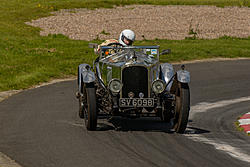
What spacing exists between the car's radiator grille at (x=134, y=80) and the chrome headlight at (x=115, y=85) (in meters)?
0.15

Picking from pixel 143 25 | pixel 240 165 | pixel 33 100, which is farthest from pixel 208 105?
pixel 143 25

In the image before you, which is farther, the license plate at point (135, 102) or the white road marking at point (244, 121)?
the white road marking at point (244, 121)

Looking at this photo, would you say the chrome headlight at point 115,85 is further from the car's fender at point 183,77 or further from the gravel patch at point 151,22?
the gravel patch at point 151,22

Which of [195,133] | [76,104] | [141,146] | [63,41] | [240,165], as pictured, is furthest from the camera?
[63,41]

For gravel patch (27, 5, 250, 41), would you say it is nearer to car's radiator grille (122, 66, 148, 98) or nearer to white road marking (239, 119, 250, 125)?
white road marking (239, 119, 250, 125)

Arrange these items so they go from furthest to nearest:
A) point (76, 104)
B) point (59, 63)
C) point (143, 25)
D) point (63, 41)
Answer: point (143, 25)
point (63, 41)
point (59, 63)
point (76, 104)

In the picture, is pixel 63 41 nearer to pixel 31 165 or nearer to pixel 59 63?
pixel 59 63

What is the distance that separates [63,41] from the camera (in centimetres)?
2566

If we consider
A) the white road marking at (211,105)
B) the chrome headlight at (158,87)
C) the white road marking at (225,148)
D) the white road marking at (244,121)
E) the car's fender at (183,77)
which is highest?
the car's fender at (183,77)

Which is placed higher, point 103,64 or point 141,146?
point 103,64

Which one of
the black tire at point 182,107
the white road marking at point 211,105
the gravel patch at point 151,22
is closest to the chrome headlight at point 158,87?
the black tire at point 182,107

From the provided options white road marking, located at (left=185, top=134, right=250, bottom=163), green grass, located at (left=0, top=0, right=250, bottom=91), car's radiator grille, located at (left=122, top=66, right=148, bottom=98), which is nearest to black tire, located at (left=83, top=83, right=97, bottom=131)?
car's radiator grille, located at (left=122, top=66, right=148, bottom=98)

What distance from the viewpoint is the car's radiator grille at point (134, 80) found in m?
11.0

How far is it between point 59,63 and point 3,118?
7.83 metres
